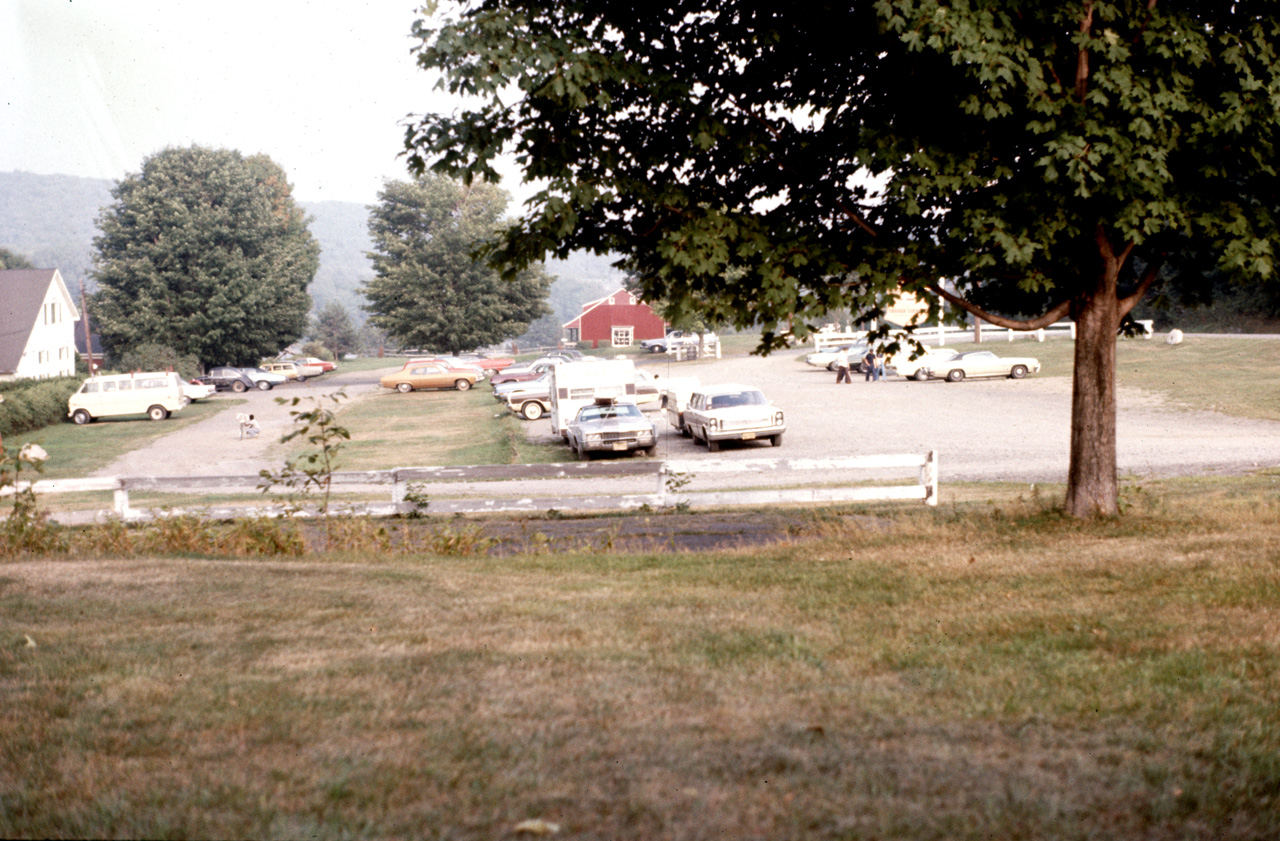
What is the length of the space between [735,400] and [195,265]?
166ft

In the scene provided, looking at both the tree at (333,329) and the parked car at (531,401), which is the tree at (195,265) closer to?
the parked car at (531,401)

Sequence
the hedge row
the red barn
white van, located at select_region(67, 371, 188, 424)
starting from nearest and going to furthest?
the hedge row < white van, located at select_region(67, 371, 188, 424) < the red barn

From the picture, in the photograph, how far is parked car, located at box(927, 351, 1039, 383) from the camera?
4644 centimetres

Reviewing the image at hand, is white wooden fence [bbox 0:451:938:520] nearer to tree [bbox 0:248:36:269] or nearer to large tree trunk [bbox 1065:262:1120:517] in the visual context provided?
large tree trunk [bbox 1065:262:1120:517]

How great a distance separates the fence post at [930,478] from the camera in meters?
15.4

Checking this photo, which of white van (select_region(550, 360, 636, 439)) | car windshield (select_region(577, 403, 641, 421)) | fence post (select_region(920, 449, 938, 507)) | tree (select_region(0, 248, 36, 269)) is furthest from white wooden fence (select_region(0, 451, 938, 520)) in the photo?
tree (select_region(0, 248, 36, 269))

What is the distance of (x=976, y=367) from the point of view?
153 feet

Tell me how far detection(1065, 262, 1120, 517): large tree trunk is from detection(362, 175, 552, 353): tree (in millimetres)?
62552

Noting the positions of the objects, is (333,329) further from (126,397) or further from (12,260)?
(126,397)

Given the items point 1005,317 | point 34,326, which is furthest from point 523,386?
point 34,326

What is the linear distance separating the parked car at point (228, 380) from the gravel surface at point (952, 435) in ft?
54.8

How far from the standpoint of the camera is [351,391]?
61875 millimetres

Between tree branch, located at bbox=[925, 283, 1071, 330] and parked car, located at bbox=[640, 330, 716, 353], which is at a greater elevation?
parked car, located at bbox=[640, 330, 716, 353]

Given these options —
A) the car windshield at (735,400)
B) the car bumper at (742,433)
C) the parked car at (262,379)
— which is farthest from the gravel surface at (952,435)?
the parked car at (262,379)
